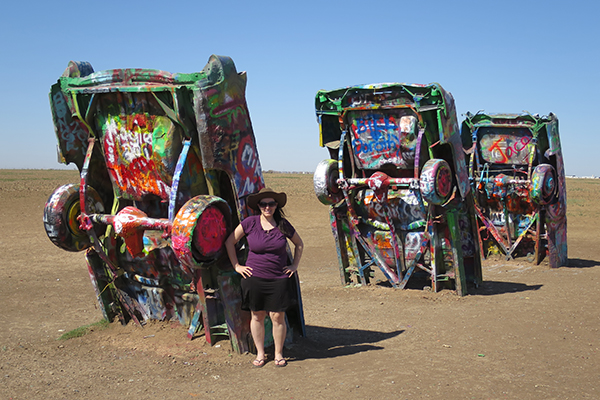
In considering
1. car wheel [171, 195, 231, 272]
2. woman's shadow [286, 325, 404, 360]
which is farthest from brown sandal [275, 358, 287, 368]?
car wheel [171, 195, 231, 272]

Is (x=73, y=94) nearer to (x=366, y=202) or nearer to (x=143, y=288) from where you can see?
(x=143, y=288)

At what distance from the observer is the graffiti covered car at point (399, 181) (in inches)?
303

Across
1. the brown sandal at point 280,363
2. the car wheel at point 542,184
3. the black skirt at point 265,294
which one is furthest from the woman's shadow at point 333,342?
the car wheel at point 542,184

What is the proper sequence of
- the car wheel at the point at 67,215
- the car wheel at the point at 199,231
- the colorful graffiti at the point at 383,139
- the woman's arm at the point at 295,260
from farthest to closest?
the colorful graffiti at the point at 383,139 → the car wheel at the point at 67,215 → the woman's arm at the point at 295,260 → the car wheel at the point at 199,231

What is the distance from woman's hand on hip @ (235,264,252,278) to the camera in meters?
5.00

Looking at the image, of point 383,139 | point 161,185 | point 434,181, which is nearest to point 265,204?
point 161,185

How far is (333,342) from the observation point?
6035mm

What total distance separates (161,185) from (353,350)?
2356 millimetres

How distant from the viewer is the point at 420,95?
7590 millimetres

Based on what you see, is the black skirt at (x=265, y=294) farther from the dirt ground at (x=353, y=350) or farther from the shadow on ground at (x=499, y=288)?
the shadow on ground at (x=499, y=288)

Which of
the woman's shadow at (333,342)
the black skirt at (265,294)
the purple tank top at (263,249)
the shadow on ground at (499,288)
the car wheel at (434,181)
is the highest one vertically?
the car wheel at (434,181)

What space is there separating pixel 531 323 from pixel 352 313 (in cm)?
212

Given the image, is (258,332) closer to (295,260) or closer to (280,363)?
(280,363)

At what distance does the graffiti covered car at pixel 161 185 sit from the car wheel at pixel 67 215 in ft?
0.03
